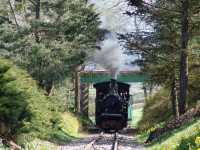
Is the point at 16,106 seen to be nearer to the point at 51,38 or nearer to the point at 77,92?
the point at 51,38

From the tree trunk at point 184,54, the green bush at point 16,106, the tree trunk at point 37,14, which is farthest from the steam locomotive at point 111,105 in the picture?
the green bush at point 16,106

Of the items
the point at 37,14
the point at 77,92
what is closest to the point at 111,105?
the point at 37,14

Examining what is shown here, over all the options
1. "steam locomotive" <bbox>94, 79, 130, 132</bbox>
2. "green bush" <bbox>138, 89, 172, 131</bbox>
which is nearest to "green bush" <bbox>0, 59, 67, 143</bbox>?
"steam locomotive" <bbox>94, 79, 130, 132</bbox>

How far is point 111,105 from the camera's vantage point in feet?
118

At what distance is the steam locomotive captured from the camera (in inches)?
1412

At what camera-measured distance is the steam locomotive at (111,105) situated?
3588cm

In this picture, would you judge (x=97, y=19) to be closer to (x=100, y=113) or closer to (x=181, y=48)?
(x=100, y=113)

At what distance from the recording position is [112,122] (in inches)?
1478

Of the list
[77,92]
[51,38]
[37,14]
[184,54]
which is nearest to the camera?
[184,54]

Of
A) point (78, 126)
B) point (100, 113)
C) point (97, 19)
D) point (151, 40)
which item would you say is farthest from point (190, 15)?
point (78, 126)

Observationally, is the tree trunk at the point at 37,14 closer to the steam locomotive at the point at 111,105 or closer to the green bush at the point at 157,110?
the steam locomotive at the point at 111,105

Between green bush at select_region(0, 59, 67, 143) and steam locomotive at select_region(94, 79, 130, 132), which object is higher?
green bush at select_region(0, 59, 67, 143)

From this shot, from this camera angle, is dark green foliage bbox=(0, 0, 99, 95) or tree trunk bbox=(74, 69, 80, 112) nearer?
dark green foliage bbox=(0, 0, 99, 95)

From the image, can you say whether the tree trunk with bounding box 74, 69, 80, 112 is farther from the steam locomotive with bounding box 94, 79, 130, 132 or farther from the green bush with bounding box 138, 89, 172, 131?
the steam locomotive with bounding box 94, 79, 130, 132
